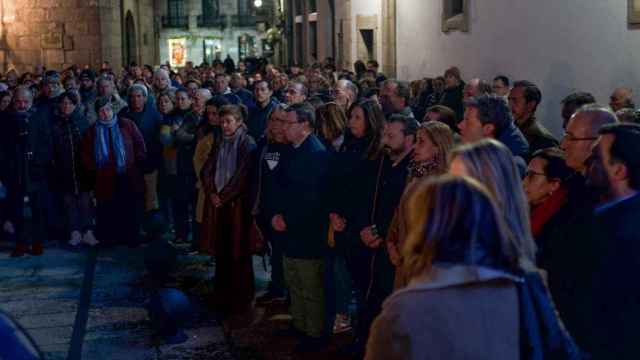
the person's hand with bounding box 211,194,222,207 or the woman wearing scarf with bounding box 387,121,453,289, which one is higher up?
the woman wearing scarf with bounding box 387,121,453,289

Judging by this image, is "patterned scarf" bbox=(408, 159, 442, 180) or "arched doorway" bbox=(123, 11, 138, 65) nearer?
"patterned scarf" bbox=(408, 159, 442, 180)

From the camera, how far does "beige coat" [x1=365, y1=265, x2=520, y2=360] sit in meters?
2.80

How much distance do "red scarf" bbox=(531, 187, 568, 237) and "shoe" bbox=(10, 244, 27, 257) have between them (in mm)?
7194

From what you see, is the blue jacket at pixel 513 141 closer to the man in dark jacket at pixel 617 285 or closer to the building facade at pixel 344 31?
the man in dark jacket at pixel 617 285

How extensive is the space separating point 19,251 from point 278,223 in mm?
4647

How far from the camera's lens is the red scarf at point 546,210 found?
15.5 feet

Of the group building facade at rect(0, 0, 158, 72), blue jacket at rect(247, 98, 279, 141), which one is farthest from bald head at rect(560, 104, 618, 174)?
building facade at rect(0, 0, 158, 72)

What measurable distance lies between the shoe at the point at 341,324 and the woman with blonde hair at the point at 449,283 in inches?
183

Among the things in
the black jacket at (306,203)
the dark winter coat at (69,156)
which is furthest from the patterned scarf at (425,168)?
the dark winter coat at (69,156)

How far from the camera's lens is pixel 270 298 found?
8.52m

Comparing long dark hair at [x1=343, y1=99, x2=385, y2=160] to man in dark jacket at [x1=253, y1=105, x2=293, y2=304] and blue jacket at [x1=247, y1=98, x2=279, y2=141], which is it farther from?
blue jacket at [x1=247, y1=98, x2=279, y2=141]

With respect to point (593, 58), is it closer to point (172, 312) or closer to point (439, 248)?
point (172, 312)

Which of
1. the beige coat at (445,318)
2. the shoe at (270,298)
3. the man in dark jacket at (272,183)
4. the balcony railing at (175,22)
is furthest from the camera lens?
the balcony railing at (175,22)

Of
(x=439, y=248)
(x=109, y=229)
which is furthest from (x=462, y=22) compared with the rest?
(x=439, y=248)
